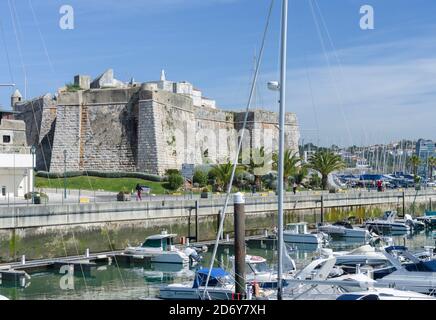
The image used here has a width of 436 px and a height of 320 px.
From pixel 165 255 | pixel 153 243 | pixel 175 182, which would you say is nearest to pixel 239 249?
pixel 165 255

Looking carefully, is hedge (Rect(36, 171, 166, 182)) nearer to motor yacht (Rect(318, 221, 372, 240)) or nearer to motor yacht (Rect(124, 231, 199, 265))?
motor yacht (Rect(318, 221, 372, 240))

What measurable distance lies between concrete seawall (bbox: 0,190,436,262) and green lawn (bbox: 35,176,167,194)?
9011 mm

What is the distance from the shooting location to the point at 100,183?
4700cm

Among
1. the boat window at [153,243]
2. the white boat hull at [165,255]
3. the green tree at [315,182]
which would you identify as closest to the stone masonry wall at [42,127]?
the green tree at [315,182]

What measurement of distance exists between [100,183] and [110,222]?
1700cm

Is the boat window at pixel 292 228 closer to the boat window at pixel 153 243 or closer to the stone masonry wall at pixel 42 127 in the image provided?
the boat window at pixel 153 243

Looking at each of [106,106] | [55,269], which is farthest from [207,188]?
[55,269]

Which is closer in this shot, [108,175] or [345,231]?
[345,231]

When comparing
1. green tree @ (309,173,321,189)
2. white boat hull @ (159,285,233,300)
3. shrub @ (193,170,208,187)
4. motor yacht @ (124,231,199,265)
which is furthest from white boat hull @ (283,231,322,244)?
green tree @ (309,173,321,189)

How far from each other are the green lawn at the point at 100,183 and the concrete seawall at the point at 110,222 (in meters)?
9.01

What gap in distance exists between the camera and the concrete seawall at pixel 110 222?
86.8ft

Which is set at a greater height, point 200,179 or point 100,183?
point 200,179

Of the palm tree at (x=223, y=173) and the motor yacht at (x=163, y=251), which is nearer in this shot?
the motor yacht at (x=163, y=251)

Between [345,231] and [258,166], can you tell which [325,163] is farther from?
[345,231]
